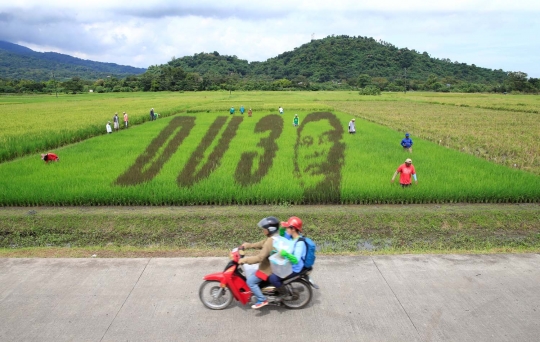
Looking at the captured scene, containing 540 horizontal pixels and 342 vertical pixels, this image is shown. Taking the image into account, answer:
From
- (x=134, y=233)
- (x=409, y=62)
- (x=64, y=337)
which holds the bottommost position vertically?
(x=134, y=233)

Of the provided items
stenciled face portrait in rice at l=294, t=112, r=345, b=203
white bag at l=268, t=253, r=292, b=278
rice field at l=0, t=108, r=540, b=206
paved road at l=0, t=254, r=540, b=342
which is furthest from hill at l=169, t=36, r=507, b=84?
white bag at l=268, t=253, r=292, b=278

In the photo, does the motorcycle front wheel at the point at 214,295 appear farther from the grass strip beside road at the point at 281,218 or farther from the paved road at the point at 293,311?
the grass strip beside road at the point at 281,218

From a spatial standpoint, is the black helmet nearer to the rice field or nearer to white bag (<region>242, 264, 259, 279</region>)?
white bag (<region>242, 264, 259, 279</region>)

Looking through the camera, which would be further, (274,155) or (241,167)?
(274,155)

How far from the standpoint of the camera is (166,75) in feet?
249

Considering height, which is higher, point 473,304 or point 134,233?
point 473,304

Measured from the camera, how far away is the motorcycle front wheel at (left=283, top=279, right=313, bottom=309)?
4.43 m

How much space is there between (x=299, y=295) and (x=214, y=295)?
985mm

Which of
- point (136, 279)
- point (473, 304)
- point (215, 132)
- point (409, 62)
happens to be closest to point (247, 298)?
point (136, 279)

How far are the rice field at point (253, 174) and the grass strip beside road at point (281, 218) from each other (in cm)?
49

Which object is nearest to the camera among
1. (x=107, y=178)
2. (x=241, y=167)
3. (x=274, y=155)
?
(x=107, y=178)

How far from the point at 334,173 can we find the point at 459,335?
7414 millimetres

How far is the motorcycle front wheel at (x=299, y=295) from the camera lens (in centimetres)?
443

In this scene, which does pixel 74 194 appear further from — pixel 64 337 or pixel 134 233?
pixel 64 337
